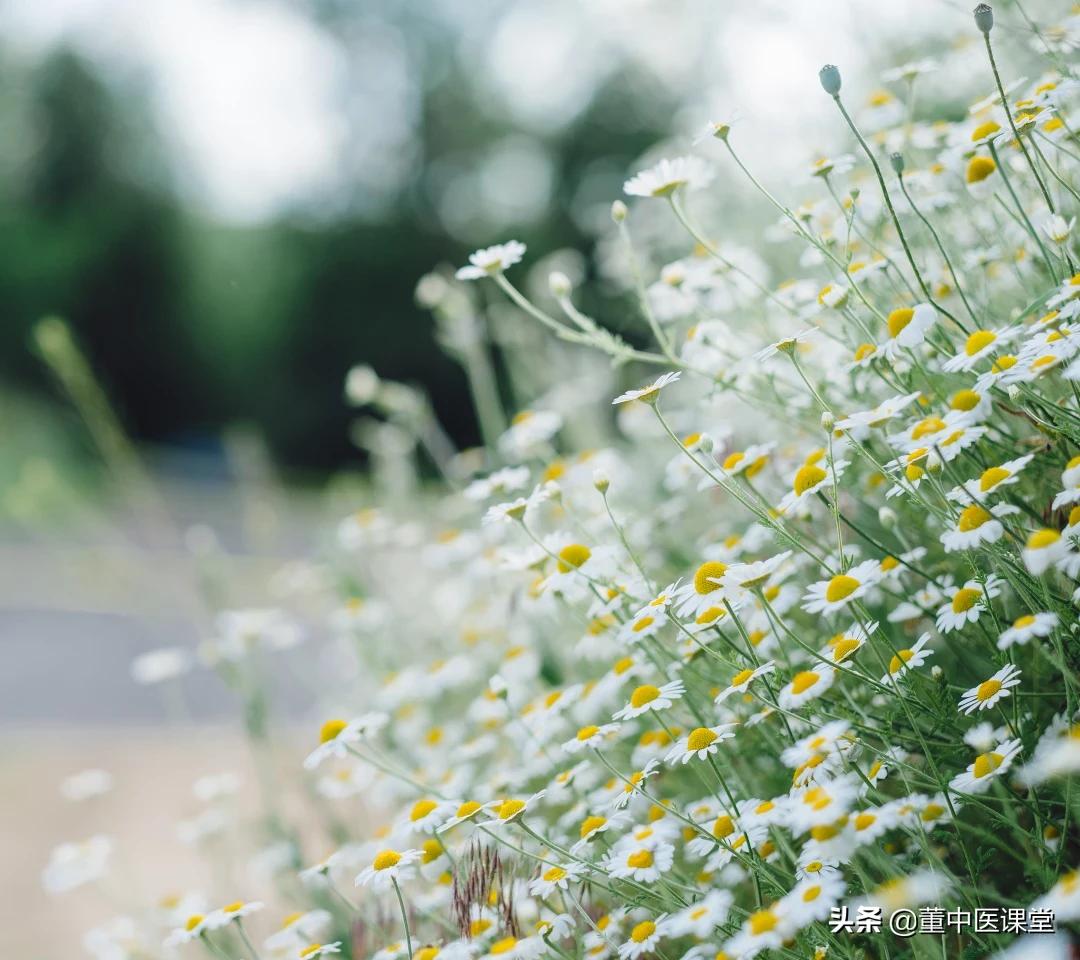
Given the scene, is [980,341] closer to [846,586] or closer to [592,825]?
[846,586]

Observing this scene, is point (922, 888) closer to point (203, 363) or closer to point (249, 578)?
point (249, 578)

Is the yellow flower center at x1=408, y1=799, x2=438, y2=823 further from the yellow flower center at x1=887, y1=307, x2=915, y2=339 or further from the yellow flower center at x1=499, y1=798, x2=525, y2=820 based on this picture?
the yellow flower center at x1=887, y1=307, x2=915, y2=339

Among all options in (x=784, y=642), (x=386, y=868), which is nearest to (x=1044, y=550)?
(x=784, y=642)

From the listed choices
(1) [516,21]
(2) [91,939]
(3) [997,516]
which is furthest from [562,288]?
(1) [516,21]

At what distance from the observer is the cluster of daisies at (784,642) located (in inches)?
56.4

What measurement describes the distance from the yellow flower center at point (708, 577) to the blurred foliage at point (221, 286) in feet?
40.7

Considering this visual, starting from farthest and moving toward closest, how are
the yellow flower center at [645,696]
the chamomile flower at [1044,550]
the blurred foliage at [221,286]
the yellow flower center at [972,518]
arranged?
the blurred foliage at [221,286]
the yellow flower center at [645,696]
the yellow flower center at [972,518]
the chamomile flower at [1044,550]

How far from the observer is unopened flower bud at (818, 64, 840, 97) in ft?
5.24

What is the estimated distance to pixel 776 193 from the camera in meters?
3.71

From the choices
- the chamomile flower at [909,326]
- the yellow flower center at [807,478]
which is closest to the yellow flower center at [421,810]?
the yellow flower center at [807,478]

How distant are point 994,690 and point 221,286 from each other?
48.4ft

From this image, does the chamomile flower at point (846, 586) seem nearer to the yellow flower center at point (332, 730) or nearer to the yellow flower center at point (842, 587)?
the yellow flower center at point (842, 587)

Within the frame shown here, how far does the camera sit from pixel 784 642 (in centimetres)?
192

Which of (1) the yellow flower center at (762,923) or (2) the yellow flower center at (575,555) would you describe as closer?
(1) the yellow flower center at (762,923)
